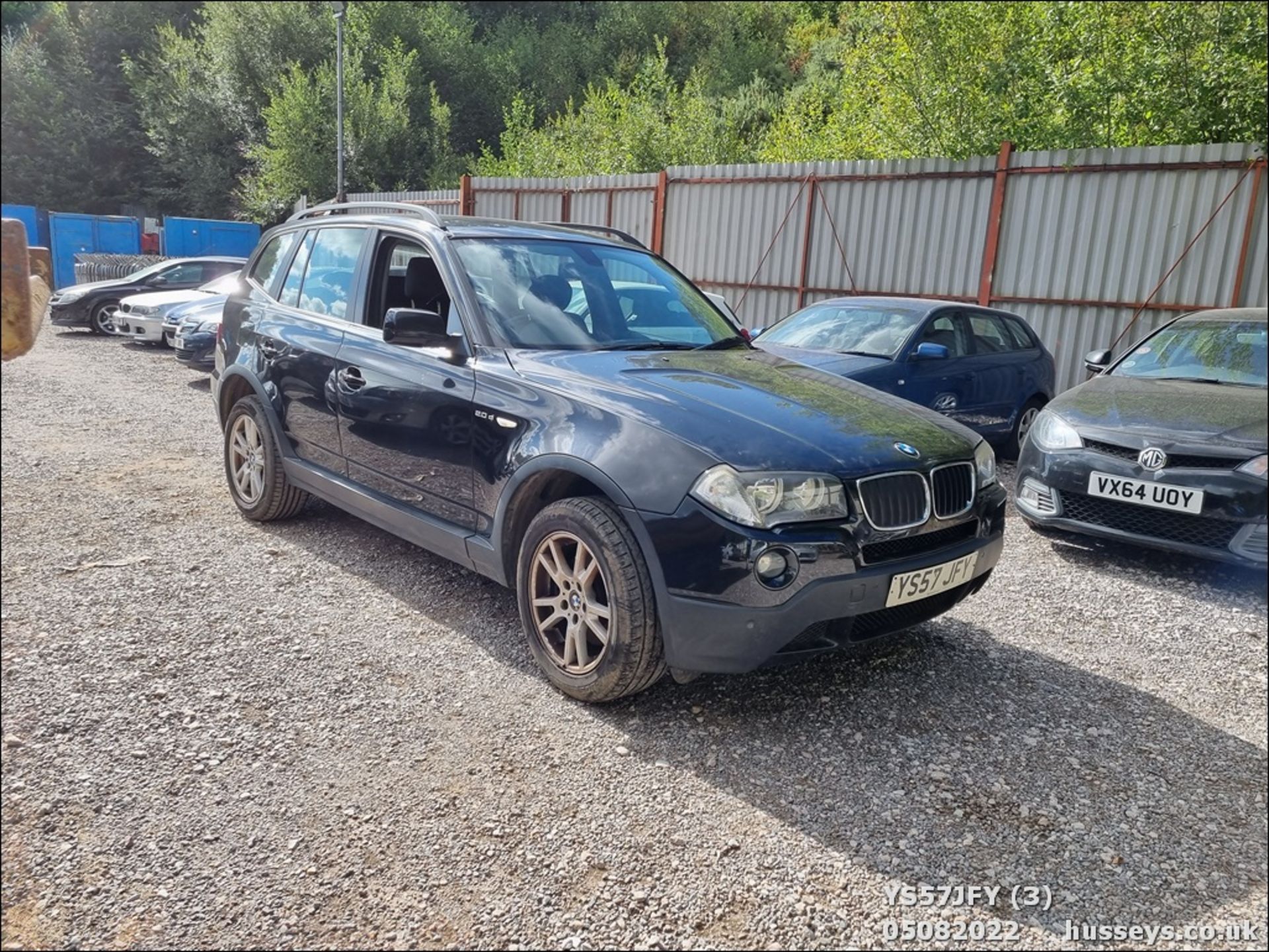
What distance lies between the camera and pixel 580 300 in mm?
4289

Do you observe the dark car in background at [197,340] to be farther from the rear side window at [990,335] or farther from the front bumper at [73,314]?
the rear side window at [990,335]

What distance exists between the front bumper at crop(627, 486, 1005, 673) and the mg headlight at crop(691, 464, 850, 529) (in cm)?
4

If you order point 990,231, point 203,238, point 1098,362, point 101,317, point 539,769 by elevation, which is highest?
point 990,231

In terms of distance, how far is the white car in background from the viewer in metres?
13.2

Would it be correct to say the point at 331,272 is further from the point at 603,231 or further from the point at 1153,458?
the point at 1153,458

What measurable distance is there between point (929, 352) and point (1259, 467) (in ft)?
22.5

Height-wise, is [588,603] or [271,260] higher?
[271,260]

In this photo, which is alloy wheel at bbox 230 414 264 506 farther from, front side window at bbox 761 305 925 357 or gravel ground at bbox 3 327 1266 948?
front side window at bbox 761 305 925 357

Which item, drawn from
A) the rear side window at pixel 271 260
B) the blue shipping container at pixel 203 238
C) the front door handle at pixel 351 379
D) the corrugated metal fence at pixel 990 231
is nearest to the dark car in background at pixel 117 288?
the corrugated metal fence at pixel 990 231

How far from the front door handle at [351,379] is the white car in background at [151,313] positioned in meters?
9.47

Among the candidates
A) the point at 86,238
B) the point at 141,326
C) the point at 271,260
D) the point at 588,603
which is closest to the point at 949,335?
the point at 271,260

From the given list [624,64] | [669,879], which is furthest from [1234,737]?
[624,64]

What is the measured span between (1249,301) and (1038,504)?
14.9 ft

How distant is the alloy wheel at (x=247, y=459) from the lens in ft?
17.5
